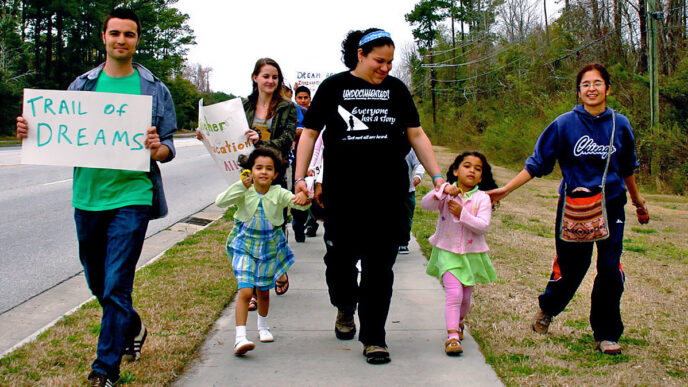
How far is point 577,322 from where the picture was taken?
5.01 m

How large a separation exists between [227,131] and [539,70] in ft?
122

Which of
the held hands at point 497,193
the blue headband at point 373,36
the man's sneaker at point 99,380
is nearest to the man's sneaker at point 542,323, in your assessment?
the held hands at point 497,193

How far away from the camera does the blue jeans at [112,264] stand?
3.49m

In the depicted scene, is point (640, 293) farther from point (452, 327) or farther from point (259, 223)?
point (259, 223)

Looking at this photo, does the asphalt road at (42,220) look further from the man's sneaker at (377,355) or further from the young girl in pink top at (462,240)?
the young girl in pink top at (462,240)

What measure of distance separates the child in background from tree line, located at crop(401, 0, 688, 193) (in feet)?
54.9

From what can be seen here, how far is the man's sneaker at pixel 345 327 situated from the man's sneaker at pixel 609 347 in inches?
65.0

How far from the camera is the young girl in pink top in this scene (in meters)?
4.33

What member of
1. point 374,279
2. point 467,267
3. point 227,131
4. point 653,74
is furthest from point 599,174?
point 653,74

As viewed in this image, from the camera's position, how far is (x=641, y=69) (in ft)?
81.7

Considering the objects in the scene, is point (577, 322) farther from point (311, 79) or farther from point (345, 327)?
point (311, 79)

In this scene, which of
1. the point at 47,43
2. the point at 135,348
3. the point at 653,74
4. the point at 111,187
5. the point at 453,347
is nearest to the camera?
the point at 111,187

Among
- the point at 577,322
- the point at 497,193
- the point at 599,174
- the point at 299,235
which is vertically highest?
the point at 599,174

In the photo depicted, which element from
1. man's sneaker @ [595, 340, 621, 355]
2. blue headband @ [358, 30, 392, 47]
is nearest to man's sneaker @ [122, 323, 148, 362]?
blue headband @ [358, 30, 392, 47]
